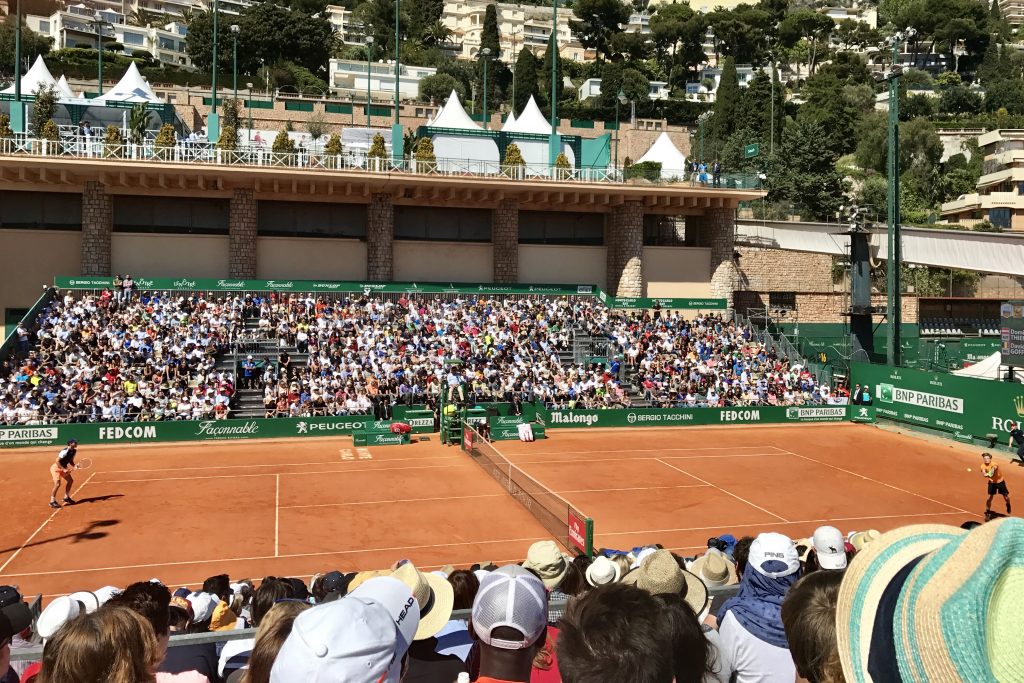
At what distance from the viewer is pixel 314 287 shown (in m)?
41.1

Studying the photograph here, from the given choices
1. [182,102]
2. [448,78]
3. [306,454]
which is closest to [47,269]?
[306,454]

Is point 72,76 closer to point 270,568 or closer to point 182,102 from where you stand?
point 182,102

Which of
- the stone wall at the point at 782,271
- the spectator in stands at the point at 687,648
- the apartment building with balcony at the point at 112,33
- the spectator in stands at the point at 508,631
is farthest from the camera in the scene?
the apartment building with balcony at the point at 112,33

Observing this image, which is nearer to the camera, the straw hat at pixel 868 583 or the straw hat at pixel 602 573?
the straw hat at pixel 868 583

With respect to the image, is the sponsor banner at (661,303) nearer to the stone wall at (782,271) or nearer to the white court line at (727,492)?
the stone wall at (782,271)

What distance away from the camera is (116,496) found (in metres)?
22.5

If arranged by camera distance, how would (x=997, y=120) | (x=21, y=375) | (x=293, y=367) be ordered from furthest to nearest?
(x=997, y=120) → (x=293, y=367) → (x=21, y=375)

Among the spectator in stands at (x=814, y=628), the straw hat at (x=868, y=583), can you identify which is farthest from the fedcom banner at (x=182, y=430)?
the straw hat at (x=868, y=583)

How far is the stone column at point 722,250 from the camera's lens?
4891cm

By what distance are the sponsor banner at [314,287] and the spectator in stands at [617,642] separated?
39396 mm

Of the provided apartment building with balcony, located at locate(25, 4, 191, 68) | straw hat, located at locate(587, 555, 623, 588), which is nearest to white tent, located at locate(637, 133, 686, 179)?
straw hat, located at locate(587, 555, 623, 588)

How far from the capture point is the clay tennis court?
17703 millimetres

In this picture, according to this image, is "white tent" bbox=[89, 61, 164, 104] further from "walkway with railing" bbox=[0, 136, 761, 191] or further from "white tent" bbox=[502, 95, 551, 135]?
"white tent" bbox=[502, 95, 551, 135]

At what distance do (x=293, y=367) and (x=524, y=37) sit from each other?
14989 centimetres
